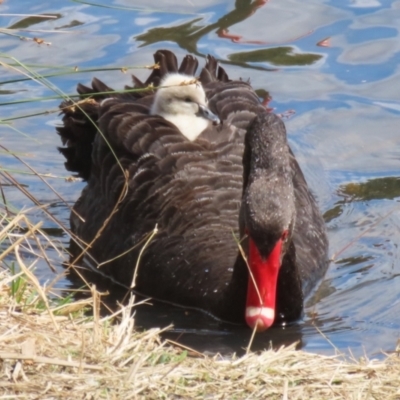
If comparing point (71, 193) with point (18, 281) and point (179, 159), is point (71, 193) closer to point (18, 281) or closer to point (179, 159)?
point (179, 159)

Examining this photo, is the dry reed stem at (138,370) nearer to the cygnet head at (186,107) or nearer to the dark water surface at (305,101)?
the dark water surface at (305,101)

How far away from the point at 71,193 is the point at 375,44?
3.43 meters

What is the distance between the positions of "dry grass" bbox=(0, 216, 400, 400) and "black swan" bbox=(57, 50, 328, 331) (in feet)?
4.77

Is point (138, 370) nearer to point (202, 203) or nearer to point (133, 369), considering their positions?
point (133, 369)

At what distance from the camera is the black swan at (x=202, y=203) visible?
5566mm

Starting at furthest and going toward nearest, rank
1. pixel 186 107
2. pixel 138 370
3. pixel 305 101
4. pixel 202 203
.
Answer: pixel 305 101
pixel 186 107
pixel 202 203
pixel 138 370

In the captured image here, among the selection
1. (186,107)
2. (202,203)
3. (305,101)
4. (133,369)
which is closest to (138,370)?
(133,369)

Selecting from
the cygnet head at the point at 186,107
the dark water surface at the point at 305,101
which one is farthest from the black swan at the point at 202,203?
the dark water surface at the point at 305,101

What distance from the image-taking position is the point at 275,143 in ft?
18.8

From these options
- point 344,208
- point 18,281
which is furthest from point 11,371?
point 344,208

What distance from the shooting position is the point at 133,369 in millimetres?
3643

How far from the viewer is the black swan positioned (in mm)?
5566

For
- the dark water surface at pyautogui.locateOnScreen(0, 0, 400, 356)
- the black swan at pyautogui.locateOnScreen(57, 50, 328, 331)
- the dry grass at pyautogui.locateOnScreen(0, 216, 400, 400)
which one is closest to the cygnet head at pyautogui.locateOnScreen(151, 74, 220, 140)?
the black swan at pyautogui.locateOnScreen(57, 50, 328, 331)

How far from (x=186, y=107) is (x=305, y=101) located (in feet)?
8.27
